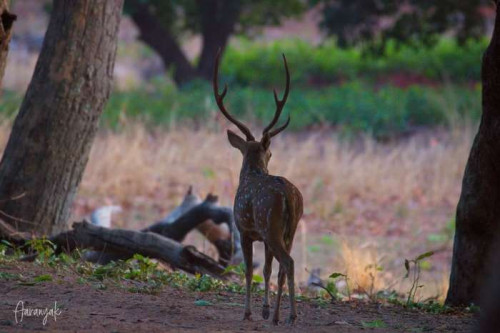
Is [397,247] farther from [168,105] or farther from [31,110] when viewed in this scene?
[168,105]

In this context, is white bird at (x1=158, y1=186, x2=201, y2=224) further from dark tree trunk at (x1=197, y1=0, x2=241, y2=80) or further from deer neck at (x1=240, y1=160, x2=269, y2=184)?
dark tree trunk at (x1=197, y1=0, x2=241, y2=80)

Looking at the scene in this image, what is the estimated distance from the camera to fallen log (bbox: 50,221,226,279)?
26.6 ft

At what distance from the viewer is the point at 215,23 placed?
92.4 feet

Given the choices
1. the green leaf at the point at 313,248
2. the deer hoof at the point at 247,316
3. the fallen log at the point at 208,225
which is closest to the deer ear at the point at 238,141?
the deer hoof at the point at 247,316

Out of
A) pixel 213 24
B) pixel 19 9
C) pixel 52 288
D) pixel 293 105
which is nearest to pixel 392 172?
pixel 293 105

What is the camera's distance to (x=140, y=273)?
7.28 meters

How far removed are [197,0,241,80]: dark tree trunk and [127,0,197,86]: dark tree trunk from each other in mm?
583

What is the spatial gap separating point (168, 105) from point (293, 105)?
3.14 meters

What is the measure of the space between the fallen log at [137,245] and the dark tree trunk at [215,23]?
2002 centimetres

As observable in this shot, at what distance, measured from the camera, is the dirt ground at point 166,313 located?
543cm

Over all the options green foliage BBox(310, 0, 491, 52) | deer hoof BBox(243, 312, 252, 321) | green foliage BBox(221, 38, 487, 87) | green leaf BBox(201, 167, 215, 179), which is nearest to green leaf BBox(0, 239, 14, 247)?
deer hoof BBox(243, 312, 252, 321)

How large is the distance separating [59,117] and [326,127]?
12.6 m

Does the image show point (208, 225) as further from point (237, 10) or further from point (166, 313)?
point (237, 10)

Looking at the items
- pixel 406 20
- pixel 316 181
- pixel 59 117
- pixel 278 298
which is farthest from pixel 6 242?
pixel 406 20
